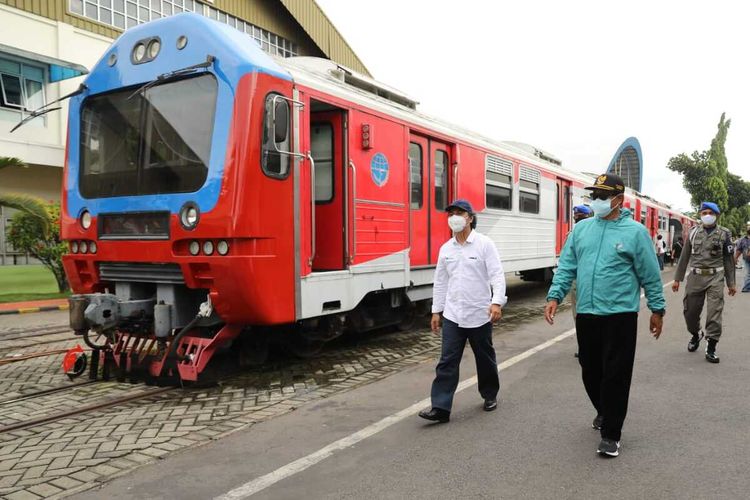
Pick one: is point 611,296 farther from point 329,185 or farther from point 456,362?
point 329,185

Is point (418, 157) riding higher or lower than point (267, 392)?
higher

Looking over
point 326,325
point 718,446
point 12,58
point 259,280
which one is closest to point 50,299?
point 12,58

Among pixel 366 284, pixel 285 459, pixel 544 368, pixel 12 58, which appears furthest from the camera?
pixel 12 58

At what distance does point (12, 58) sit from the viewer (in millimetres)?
18281

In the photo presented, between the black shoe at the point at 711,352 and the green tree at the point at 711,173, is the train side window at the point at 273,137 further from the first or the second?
the green tree at the point at 711,173

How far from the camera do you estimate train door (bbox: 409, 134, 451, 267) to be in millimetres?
8328

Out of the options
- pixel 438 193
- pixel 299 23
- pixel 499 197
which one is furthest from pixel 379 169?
pixel 299 23

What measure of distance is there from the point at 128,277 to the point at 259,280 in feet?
5.22

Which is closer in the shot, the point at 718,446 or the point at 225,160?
the point at 718,446

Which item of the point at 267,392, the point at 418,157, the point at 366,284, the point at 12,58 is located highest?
the point at 12,58

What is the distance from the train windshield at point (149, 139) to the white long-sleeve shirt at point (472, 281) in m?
2.40

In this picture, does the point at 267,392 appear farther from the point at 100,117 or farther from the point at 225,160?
the point at 100,117

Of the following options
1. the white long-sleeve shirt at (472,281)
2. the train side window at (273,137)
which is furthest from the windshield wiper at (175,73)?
the white long-sleeve shirt at (472,281)

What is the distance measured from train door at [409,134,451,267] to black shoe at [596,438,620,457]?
14.6ft
